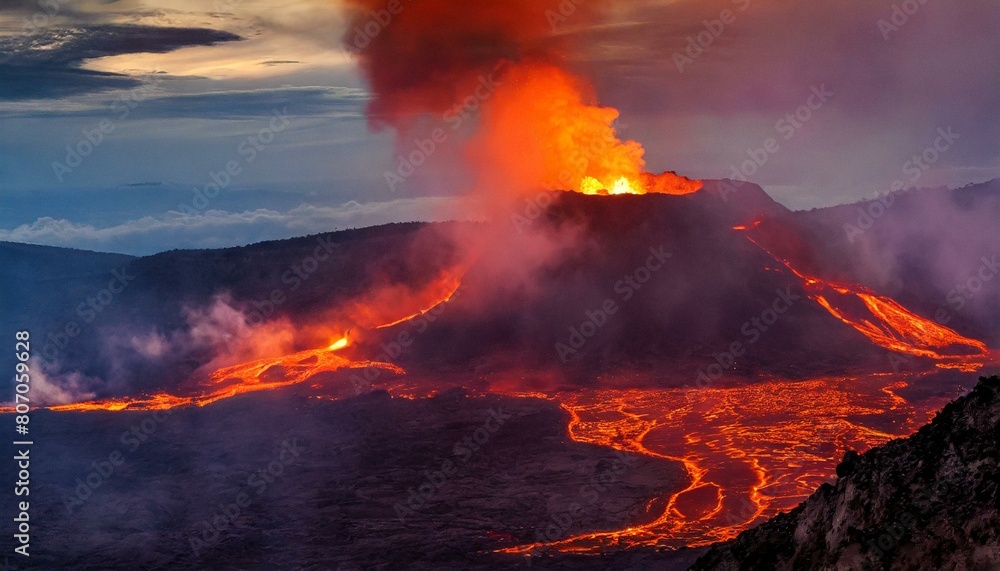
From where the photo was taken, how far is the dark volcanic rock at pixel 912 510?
35.0ft

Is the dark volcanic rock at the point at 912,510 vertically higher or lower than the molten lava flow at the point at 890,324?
higher

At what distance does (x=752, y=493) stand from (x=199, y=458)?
723 inches

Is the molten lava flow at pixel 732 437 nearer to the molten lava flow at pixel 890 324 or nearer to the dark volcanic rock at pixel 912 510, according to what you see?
the molten lava flow at pixel 890 324

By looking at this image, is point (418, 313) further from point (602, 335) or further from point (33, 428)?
point (33, 428)

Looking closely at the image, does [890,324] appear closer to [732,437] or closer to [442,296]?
[732,437]

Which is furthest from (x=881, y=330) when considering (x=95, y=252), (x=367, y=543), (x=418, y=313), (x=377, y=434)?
(x=95, y=252)

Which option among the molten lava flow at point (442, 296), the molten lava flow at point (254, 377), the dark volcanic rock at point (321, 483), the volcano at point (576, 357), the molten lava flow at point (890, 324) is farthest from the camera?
the molten lava flow at point (442, 296)

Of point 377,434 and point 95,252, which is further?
point 95,252

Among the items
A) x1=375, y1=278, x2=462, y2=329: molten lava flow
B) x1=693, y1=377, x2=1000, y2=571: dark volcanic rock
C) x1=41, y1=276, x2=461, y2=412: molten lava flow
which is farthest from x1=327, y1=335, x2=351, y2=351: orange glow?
x1=693, y1=377, x2=1000, y2=571: dark volcanic rock

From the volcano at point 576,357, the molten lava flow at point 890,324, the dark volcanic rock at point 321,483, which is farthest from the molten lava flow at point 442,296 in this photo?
the molten lava flow at point 890,324

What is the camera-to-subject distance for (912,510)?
11.3 metres

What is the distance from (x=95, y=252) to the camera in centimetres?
9406

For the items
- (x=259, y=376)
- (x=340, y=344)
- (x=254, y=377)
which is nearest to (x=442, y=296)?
(x=340, y=344)

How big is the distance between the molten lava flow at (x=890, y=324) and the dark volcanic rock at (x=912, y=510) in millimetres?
36730
